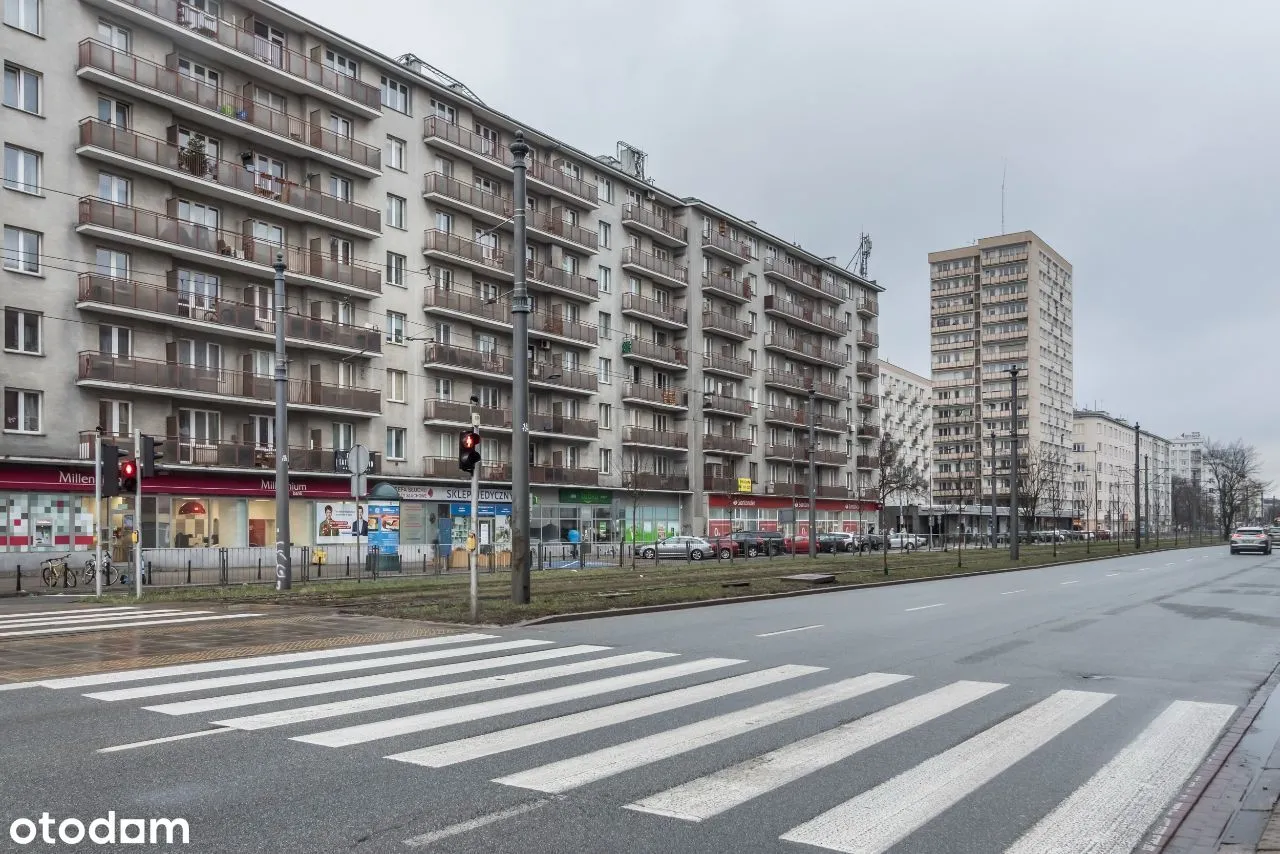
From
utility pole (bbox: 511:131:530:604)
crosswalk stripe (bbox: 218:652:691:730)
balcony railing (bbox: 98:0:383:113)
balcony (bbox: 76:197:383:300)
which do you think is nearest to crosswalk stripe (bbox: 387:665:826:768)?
crosswalk stripe (bbox: 218:652:691:730)

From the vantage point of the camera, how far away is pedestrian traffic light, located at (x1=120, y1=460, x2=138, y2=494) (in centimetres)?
2070

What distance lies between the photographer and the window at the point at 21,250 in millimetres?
33156

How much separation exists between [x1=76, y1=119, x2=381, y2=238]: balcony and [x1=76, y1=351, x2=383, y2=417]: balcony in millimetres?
6831

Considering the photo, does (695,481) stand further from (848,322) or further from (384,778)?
(384,778)

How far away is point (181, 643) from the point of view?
12992mm

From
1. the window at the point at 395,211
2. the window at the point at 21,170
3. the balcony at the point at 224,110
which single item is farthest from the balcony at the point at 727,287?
the window at the point at 21,170

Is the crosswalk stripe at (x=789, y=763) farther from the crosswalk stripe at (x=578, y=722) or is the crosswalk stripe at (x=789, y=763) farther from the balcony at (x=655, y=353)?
the balcony at (x=655, y=353)

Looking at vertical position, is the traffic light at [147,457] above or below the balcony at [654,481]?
above

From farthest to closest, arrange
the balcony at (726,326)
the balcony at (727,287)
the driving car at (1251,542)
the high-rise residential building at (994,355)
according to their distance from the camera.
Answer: the high-rise residential building at (994,355)
the balcony at (727,287)
the balcony at (726,326)
the driving car at (1251,542)

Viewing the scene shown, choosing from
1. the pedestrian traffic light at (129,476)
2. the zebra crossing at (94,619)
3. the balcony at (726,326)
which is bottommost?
the zebra crossing at (94,619)

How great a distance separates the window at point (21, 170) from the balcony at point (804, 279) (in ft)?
167

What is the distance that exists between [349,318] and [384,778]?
40.4 metres

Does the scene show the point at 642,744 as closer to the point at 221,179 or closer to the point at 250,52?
the point at 221,179

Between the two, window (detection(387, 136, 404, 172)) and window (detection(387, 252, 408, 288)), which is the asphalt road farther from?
window (detection(387, 136, 404, 172))
